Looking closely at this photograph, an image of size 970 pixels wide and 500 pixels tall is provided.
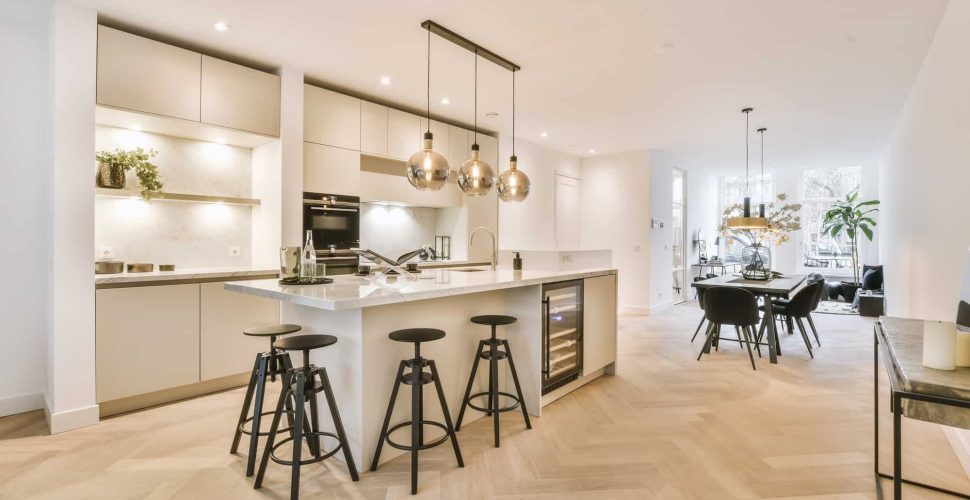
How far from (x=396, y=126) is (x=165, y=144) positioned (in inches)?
83.0

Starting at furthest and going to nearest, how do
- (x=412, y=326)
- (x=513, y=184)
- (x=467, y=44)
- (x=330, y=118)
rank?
(x=330, y=118)
(x=513, y=184)
(x=467, y=44)
(x=412, y=326)

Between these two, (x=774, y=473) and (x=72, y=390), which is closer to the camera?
(x=774, y=473)

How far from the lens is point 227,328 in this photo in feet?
11.4

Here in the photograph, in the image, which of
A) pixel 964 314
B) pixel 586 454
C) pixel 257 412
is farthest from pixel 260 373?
pixel 964 314

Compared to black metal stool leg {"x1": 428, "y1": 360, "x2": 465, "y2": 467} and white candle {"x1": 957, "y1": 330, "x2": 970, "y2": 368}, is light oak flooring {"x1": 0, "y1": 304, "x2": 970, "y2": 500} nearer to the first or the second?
black metal stool leg {"x1": 428, "y1": 360, "x2": 465, "y2": 467}

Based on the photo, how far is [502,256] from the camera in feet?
20.2

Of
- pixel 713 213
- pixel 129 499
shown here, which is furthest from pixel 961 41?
pixel 713 213

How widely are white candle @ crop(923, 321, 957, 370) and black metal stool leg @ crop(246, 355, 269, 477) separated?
8.33ft

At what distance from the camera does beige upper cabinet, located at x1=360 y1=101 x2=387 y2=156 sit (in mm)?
4527

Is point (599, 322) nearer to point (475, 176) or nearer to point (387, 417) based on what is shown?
point (475, 176)

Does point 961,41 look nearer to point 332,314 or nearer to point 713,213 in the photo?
point 332,314

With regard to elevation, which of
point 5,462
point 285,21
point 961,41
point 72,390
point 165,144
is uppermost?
point 285,21

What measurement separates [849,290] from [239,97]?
1037cm

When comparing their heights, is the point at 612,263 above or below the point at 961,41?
below
